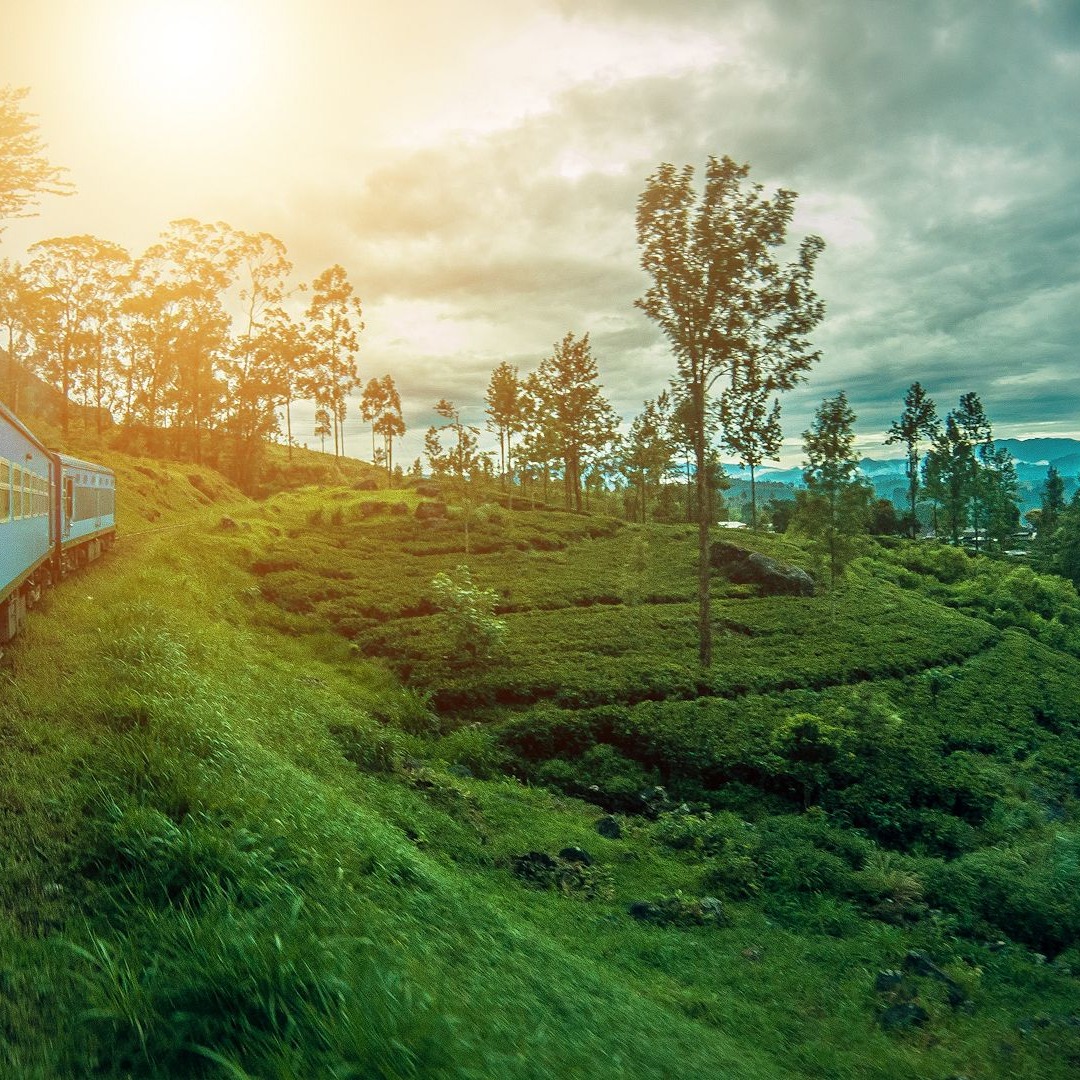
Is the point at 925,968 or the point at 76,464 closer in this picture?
the point at 925,968

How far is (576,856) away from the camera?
33.8 feet

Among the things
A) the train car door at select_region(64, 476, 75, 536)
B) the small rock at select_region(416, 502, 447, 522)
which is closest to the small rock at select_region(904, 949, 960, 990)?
the train car door at select_region(64, 476, 75, 536)

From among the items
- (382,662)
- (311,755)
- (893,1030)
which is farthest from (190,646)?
(893,1030)

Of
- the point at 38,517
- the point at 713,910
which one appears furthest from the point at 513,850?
the point at 38,517

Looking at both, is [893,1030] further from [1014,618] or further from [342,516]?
[342,516]

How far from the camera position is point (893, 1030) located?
696 cm

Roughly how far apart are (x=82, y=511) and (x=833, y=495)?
1015 inches

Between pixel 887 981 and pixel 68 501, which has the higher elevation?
pixel 68 501

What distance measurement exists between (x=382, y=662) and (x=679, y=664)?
8.13 m

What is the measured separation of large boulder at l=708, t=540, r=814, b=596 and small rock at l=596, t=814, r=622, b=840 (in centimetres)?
2373

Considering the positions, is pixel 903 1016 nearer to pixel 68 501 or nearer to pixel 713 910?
pixel 713 910

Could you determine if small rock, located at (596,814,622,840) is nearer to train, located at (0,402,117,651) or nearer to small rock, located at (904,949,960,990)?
small rock, located at (904,949,960,990)

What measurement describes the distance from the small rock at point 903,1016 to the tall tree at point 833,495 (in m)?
24.1

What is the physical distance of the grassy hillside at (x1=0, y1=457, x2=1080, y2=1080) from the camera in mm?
3963
